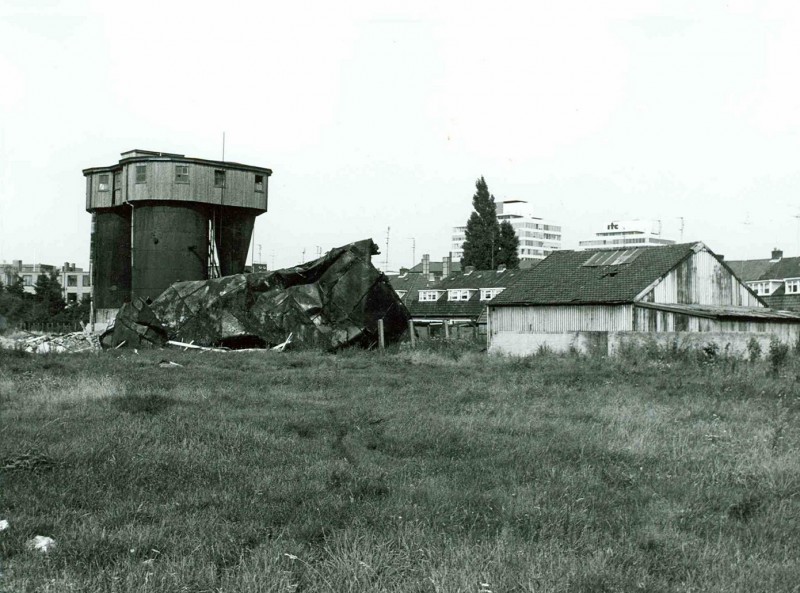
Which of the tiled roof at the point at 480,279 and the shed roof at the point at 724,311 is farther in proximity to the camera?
the tiled roof at the point at 480,279

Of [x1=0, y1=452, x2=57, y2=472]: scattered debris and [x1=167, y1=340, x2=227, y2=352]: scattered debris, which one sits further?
[x1=167, y1=340, x2=227, y2=352]: scattered debris

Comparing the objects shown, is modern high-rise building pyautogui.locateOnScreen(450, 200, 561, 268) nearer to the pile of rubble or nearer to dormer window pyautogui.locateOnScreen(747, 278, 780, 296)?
dormer window pyautogui.locateOnScreen(747, 278, 780, 296)

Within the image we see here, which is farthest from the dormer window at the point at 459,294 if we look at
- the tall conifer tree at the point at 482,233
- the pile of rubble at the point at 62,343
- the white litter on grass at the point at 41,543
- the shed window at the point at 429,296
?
the white litter on grass at the point at 41,543

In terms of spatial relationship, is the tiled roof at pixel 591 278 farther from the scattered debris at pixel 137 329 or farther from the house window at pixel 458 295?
the house window at pixel 458 295

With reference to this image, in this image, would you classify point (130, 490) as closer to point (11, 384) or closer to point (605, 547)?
point (605, 547)

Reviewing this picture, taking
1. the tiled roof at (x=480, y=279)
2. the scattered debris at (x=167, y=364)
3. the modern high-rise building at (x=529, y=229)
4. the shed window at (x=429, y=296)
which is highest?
the modern high-rise building at (x=529, y=229)

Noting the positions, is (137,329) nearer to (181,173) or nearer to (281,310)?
(281,310)

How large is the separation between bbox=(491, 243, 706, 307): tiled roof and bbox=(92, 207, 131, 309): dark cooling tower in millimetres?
24741

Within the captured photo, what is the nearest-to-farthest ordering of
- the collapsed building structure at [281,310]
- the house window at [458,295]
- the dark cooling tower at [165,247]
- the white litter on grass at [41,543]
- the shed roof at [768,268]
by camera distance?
the white litter on grass at [41,543] → the collapsed building structure at [281,310] → the dark cooling tower at [165,247] → the house window at [458,295] → the shed roof at [768,268]

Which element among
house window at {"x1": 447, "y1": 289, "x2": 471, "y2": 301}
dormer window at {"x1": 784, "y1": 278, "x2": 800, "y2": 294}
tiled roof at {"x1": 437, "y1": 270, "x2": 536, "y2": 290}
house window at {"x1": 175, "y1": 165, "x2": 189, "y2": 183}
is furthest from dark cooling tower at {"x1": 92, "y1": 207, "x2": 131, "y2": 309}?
dormer window at {"x1": 784, "y1": 278, "x2": 800, "y2": 294}

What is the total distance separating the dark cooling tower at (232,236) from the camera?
49.4 m

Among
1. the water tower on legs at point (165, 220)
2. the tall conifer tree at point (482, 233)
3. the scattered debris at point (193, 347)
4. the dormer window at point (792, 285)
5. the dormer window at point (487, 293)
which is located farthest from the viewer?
the tall conifer tree at point (482, 233)

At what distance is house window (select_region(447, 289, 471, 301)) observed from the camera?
6822 centimetres

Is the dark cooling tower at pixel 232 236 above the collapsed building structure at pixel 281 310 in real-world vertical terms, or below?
above
